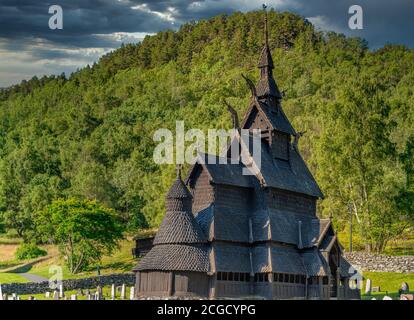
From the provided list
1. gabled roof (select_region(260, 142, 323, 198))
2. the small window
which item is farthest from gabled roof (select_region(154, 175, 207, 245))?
gabled roof (select_region(260, 142, 323, 198))

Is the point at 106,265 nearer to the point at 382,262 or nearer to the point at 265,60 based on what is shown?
the point at 382,262

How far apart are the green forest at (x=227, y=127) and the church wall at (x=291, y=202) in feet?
42.6

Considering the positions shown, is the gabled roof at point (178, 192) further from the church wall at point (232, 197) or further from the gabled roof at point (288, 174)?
the gabled roof at point (288, 174)

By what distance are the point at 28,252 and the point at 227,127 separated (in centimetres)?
2871

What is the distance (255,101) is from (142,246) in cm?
2932

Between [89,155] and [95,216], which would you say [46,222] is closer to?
Result: [95,216]

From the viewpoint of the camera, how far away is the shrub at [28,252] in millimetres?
94562

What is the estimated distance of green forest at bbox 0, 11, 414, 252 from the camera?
74562mm

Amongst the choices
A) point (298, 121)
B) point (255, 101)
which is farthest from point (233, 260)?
point (298, 121)

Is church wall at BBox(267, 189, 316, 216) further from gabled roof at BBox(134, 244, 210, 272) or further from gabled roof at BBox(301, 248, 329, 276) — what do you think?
gabled roof at BBox(134, 244, 210, 272)

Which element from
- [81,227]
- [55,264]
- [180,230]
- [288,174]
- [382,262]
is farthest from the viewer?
[55,264]

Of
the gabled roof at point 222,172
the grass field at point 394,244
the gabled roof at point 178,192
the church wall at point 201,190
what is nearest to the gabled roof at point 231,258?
the church wall at point 201,190

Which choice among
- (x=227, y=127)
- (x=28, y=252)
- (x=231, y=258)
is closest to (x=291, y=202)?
(x=231, y=258)

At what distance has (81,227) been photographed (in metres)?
76.9
